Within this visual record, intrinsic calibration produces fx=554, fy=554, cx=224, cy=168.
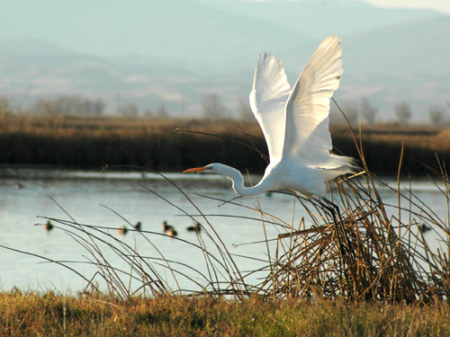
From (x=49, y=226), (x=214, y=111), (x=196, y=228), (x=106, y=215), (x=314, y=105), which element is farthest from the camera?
(x=214, y=111)

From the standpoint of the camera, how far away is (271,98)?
14.2 feet

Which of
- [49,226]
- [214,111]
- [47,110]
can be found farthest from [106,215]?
[214,111]

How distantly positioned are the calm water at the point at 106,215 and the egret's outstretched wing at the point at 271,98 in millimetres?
666

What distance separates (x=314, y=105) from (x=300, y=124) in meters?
0.17

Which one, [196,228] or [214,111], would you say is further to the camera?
[214,111]

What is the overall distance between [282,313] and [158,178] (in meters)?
17.9

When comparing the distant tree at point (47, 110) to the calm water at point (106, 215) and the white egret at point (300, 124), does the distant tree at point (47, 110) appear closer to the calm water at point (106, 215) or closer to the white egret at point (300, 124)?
the calm water at point (106, 215)

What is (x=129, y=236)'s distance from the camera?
35.4 ft

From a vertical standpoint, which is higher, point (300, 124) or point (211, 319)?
point (300, 124)

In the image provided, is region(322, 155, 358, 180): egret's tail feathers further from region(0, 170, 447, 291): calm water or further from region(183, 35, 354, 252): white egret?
region(0, 170, 447, 291): calm water

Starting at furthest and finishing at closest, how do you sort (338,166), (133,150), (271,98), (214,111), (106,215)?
(214,111) < (133,150) < (106,215) < (271,98) < (338,166)

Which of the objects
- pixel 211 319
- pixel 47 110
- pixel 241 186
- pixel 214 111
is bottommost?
pixel 211 319

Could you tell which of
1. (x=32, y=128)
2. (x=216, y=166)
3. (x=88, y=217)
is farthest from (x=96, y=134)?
(x=216, y=166)

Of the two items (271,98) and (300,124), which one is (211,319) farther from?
(271,98)
